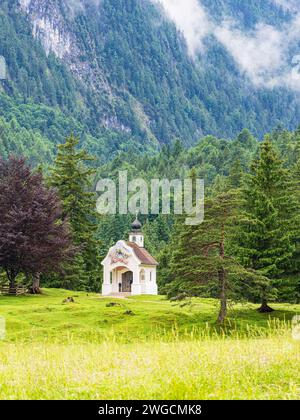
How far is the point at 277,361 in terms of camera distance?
10.6 metres

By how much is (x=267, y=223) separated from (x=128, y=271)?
92.9 feet

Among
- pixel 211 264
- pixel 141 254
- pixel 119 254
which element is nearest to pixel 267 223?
pixel 211 264

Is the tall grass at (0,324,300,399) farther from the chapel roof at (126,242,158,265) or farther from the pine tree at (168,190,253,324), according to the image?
the chapel roof at (126,242,158,265)

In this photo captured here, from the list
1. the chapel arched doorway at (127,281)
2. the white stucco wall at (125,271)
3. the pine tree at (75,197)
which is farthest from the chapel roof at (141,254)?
the pine tree at (75,197)

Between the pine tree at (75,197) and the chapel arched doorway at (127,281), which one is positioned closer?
the pine tree at (75,197)

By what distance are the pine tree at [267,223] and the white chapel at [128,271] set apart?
2364 centimetres

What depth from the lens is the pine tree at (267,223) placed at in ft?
118

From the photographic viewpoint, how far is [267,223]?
121ft

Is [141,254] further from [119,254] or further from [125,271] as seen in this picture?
[119,254]

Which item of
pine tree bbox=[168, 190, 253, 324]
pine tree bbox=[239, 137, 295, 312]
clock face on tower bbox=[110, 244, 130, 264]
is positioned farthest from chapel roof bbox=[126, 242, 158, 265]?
pine tree bbox=[168, 190, 253, 324]

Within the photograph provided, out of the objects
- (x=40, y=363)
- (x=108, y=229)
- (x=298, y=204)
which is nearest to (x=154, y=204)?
(x=108, y=229)

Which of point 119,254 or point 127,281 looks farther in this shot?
point 127,281

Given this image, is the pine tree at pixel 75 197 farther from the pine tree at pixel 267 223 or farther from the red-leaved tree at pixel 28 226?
the pine tree at pixel 267 223

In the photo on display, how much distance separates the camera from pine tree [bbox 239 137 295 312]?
118ft
